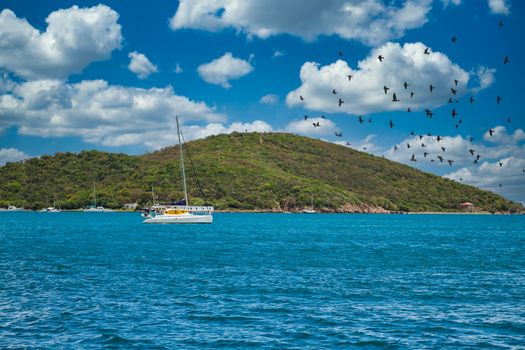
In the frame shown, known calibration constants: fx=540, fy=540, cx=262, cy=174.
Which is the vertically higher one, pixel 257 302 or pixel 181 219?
pixel 181 219

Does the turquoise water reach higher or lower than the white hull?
lower

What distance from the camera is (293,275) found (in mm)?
39062

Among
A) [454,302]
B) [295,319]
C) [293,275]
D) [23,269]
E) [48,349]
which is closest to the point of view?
[48,349]

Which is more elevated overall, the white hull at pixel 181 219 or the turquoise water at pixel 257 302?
the white hull at pixel 181 219

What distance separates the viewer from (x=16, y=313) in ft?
84.2

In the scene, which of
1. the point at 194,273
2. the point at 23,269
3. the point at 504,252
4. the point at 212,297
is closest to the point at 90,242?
the point at 23,269

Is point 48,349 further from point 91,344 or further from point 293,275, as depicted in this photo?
point 293,275

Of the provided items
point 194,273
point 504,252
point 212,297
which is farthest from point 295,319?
point 504,252

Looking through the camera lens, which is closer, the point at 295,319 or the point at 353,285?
the point at 295,319

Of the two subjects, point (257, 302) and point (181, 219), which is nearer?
point (257, 302)

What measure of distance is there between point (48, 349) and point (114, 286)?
13468 millimetres

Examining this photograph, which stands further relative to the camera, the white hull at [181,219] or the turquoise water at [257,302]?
the white hull at [181,219]

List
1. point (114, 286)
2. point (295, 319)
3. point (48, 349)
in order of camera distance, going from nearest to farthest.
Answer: point (48, 349), point (295, 319), point (114, 286)

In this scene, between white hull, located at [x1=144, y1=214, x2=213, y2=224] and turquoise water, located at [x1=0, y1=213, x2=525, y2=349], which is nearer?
turquoise water, located at [x1=0, y1=213, x2=525, y2=349]
